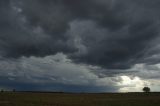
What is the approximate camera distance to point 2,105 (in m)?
64.4

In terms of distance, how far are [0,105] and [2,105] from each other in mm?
509

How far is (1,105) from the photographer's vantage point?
211 feet

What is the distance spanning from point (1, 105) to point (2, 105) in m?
0.24

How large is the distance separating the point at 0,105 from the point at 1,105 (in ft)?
0.92

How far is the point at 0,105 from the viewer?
211ft
